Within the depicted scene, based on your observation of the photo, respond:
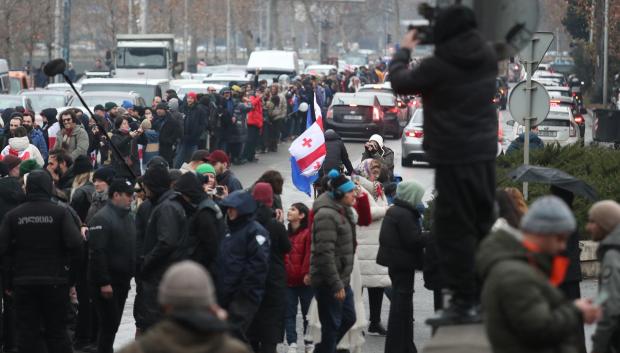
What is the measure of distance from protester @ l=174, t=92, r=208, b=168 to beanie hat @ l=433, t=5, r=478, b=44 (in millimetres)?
21706

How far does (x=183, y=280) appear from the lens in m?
5.95

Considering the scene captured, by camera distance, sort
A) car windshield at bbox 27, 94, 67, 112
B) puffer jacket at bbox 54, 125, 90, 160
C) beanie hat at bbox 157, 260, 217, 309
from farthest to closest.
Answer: car windshield at bbox 27, 94, 67, 112, puffer jacket at bbox 54, 125, 90, 160, beanie hat at bbox 157, 260, 217, 309

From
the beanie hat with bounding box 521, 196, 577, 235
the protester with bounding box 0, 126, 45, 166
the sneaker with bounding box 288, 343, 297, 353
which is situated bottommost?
the sneaker with bounding box 288, 343, 297, 353

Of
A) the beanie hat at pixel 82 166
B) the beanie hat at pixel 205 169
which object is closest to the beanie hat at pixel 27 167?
the beanie hat at pixel 82 166

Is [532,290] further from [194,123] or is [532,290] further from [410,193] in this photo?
[194,123]

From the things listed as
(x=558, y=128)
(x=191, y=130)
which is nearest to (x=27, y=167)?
(x=191, y=130)

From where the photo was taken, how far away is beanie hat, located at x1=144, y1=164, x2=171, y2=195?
1194cm

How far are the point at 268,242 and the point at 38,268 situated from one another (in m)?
1.70

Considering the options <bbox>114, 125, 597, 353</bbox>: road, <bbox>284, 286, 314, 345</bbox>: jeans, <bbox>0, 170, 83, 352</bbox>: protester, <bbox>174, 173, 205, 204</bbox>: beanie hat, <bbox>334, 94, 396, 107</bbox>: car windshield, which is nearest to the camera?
<bbox>0, 170, 83, 352</bbox>: protester

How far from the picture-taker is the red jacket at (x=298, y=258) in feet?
41.7

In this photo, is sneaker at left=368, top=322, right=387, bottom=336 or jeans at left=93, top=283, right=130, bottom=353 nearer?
jeans at left=93, top=283, right=130, bottom=353

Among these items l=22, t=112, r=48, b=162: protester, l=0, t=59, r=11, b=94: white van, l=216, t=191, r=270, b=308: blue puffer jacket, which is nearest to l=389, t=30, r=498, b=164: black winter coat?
l=216, t=191, r=270, b=308: blue puffer jacket

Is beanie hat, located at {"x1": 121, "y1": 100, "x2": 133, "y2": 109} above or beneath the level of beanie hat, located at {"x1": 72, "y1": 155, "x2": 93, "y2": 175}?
beneath

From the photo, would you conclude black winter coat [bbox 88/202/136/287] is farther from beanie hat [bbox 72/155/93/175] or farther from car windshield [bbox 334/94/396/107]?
car windshield [bbox 334/94/396/107]
